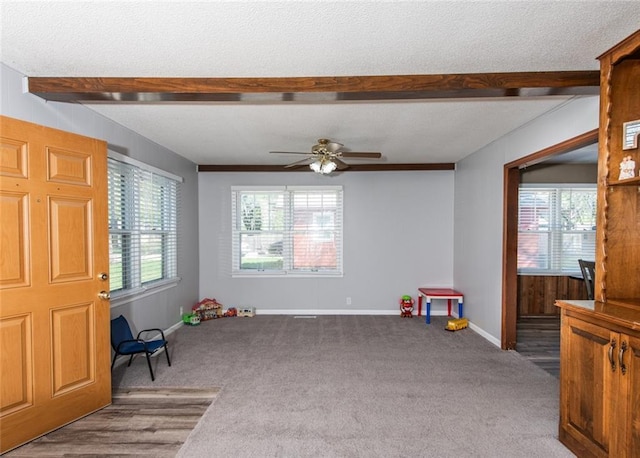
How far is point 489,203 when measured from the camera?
13.6ft

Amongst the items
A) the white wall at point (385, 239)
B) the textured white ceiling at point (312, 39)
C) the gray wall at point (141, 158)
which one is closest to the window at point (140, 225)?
the gray wall at point (141, 158)

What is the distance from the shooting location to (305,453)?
6.57 ft

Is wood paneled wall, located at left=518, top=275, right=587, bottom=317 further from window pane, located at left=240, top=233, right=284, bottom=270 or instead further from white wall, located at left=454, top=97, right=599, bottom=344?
window pane, located at left=240, top=233, right=284, bottom=270

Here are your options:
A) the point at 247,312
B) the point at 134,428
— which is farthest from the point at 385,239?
Result: the point at 134,428

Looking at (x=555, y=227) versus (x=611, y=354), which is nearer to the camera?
(x=611, y=354)

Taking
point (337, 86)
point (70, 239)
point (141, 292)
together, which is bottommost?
point (141, 292)

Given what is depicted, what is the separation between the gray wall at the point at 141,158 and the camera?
2266mm

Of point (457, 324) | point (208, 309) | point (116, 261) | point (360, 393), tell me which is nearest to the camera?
point (360, 393)

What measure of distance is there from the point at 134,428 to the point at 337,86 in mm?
2950

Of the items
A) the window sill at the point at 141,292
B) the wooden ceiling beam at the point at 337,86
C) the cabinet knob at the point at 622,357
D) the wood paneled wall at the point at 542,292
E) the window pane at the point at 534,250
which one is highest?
the wooden ceiling beam at the point at 337,86

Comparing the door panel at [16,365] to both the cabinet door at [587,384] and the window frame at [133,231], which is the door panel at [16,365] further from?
the cabinet door at [587,384]

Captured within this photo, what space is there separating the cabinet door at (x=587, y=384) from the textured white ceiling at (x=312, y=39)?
5.75ft

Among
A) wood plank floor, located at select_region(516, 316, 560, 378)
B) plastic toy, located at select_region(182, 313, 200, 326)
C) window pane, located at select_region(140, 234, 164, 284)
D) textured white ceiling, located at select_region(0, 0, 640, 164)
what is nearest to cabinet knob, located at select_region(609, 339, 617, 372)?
wood plank floor, located at select_region(516, 316, 560, 378)

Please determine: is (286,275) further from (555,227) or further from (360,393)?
(555,227)
